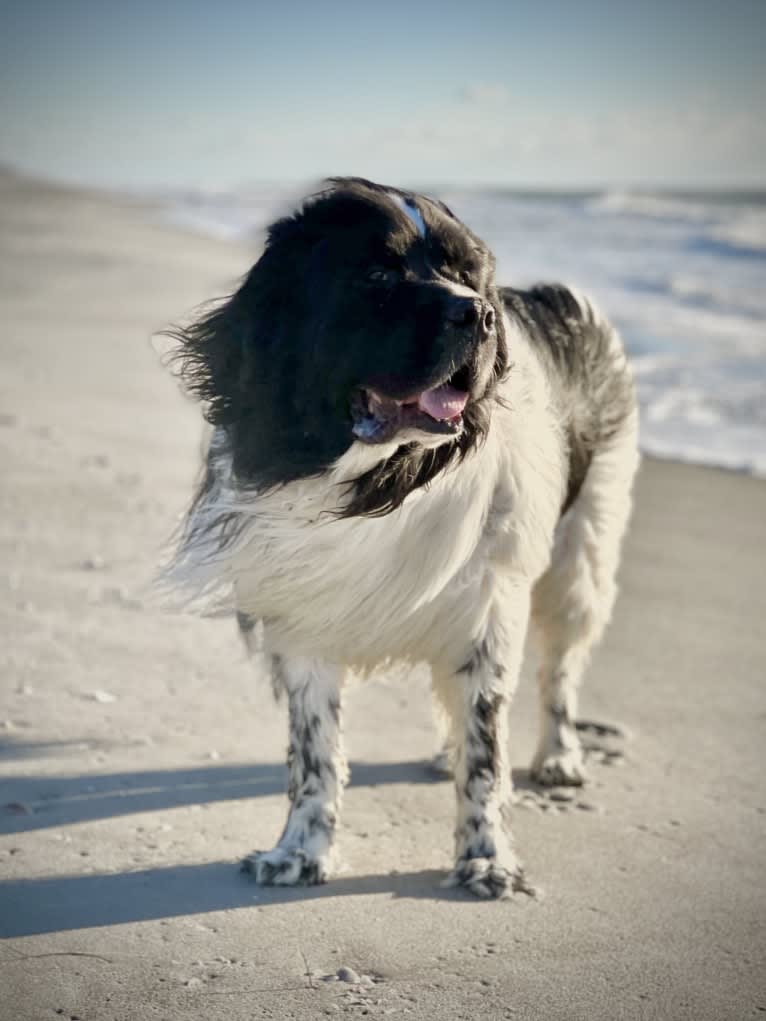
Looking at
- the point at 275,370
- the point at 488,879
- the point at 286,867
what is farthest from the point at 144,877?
the point at 275,370

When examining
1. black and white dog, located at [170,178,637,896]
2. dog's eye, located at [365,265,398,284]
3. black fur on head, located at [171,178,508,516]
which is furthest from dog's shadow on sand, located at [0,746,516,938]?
dog's eye, located at [365,265,398,284]

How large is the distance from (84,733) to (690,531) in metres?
3.88

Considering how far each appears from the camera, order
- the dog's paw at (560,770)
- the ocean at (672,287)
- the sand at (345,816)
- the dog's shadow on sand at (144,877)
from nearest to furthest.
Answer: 1. the sand at (345,816)
2. the dog's shadow on sand at (144,877)
3. the dog's paw at (560,770)
4. the ocean at (672,287)

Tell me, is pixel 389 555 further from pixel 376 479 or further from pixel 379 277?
pixel 379 277

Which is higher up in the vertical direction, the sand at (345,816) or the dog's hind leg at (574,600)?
the dog's hind leg at (574,600)

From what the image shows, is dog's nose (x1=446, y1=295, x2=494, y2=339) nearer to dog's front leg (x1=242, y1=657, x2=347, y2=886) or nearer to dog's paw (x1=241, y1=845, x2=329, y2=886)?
dog's front leg (x1=242, y1=657, x2=347, y2=886)

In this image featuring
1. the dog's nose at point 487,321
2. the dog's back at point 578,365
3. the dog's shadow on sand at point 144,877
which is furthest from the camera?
the dog's back at point 578,365

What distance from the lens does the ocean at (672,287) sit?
29.2 ft

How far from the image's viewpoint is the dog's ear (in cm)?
298

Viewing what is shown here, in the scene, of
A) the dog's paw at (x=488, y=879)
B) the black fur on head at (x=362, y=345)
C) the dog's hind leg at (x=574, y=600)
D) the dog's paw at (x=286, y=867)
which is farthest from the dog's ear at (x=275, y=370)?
the dog's hind leg at (x=574, y=600)

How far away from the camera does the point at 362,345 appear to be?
291 centimetres

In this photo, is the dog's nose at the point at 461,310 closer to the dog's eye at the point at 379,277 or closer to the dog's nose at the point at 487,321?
the dog's nose at the point at 487,321

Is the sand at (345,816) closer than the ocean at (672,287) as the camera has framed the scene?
Yes

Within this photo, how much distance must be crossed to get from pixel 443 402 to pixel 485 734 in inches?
42.2
